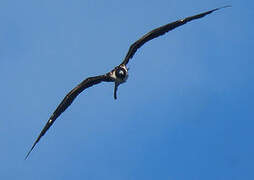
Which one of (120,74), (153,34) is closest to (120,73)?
(120,74)

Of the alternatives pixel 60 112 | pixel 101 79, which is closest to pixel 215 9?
pixel 101 79

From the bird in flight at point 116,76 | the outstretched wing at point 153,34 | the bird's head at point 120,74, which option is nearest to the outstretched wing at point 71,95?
the bird in flight at point 116,76

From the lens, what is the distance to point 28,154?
5009cm

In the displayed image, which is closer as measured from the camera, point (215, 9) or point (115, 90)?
point (215, 9)

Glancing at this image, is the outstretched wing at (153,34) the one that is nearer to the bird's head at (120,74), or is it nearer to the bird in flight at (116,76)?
the bird in flight at (116,76)

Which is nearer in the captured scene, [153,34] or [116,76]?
[153,34]

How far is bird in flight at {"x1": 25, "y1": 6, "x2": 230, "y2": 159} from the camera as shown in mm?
52500

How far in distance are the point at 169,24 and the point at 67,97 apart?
29.5 ft

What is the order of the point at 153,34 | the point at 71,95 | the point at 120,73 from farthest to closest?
the point at 71,95, the point at 120,73, the point at 153,34

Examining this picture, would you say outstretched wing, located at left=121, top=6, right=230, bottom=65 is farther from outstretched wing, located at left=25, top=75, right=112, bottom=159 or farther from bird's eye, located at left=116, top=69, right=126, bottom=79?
outstretched wing, located at left=25, top=75, right=112, bottom=159

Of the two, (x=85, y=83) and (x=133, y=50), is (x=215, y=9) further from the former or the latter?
(x=85, y=83)

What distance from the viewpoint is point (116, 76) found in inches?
2106

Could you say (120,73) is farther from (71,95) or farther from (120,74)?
(71,95)

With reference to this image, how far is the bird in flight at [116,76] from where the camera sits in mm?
52500
